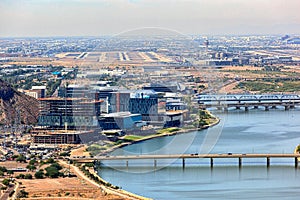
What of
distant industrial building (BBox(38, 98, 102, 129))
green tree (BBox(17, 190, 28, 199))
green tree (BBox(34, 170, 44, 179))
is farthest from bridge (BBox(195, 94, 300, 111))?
green tree (BBox(17, 190, 28, 199))

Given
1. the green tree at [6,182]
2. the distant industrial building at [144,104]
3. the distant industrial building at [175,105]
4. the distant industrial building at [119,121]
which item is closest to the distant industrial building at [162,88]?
the distant industrial building at [144,104]

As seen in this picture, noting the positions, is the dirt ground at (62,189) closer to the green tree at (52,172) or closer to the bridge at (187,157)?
the green tree at (52,172)

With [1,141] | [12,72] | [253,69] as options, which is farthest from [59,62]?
[1,141]

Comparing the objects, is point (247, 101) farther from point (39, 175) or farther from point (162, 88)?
point (39, 175)

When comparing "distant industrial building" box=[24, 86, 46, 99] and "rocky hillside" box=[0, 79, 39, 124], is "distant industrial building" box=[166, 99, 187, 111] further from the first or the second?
"distant industrial building" box=[24, 86, 46, 99]

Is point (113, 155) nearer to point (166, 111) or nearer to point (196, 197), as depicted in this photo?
point (166, 111)
